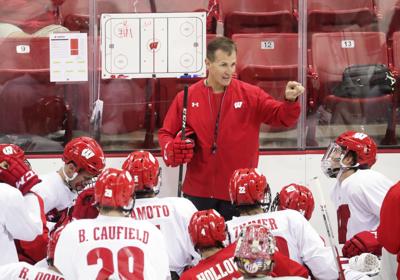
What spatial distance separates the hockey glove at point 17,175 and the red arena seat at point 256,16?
2.42 m

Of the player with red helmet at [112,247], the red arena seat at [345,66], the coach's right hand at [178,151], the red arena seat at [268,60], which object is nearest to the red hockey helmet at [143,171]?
the player with red helmet at [112,247]

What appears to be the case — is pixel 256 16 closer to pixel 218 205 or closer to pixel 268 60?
pixel 268 60

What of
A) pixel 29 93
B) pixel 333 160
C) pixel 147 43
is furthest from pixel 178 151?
pixel 29 93

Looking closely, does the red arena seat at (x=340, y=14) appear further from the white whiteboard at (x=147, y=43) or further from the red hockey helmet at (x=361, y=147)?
the red hockey helmet at (x=361, y=147)

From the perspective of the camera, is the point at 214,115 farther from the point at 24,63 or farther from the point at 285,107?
the point at 24,63

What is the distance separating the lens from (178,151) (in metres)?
6.09

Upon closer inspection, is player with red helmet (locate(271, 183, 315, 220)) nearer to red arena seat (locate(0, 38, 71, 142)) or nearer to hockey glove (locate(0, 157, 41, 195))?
hockey glove (locate(0, 157, 41, 195))

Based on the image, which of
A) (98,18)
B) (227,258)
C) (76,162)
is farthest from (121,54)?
(227,258)

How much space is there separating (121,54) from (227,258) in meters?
2.61

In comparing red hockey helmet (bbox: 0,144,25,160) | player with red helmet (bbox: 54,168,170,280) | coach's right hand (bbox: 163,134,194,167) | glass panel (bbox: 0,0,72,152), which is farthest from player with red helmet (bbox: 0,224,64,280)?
glass panel (bbox: 0,0,72,152)

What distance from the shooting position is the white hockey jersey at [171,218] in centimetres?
500

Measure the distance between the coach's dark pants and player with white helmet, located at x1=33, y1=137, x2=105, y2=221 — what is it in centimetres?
71

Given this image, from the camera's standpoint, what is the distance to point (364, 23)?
273 inches

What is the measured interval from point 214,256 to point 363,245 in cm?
90
